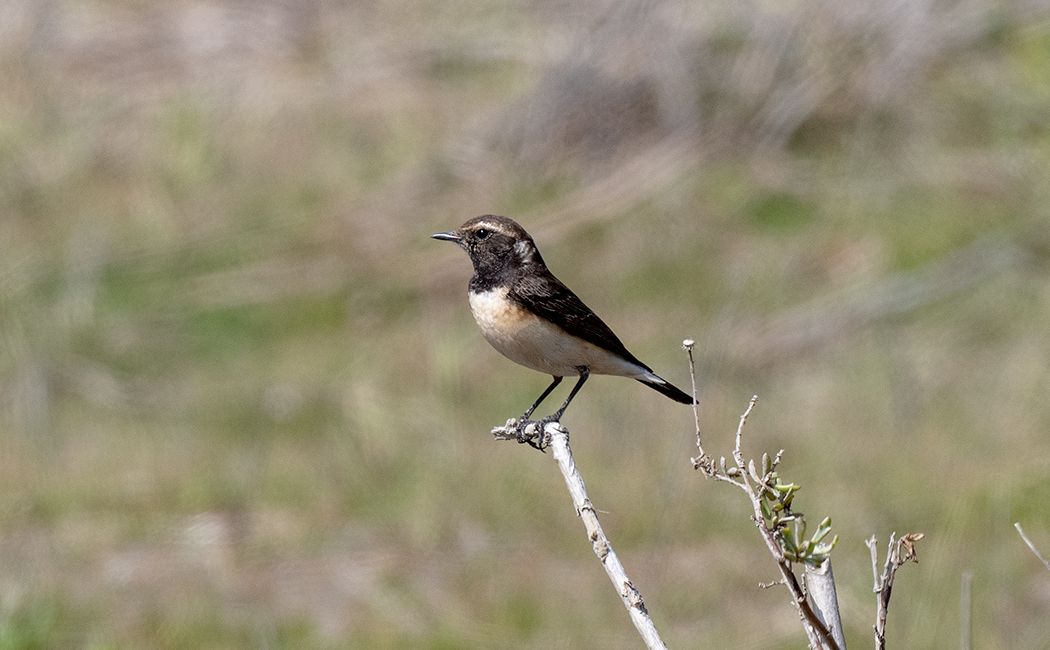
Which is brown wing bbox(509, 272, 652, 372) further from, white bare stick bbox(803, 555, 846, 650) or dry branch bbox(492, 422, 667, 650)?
white bare stick bbox(803, 555, 846, 650)

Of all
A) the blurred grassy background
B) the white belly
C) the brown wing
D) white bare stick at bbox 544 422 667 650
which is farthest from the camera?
the blurred grassy background

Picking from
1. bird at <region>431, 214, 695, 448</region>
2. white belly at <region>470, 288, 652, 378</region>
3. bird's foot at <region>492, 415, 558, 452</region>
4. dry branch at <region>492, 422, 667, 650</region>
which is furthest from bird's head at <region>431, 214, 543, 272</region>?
dry branch at <region>492, 422, 667, 650</region>

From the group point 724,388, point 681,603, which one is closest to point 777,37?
point 724,388

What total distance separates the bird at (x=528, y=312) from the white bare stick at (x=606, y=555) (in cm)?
142

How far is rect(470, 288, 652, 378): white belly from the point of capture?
4969 millimetres

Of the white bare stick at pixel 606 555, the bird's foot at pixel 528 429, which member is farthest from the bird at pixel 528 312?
the white bare stick at pixel 606 555

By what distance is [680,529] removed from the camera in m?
7.86

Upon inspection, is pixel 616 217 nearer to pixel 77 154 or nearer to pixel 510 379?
pixel 510 379

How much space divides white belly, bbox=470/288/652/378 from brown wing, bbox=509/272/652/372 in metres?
0.03

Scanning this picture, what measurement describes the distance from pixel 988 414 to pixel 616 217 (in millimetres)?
3812

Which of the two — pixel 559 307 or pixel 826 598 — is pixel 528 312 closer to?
pixel 559 307

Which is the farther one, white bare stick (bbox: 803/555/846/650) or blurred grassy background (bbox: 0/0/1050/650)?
blurred grassy background (bbox: 0/0/1050/650)

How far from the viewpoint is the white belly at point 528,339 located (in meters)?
4.97

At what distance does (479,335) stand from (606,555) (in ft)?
25.3
